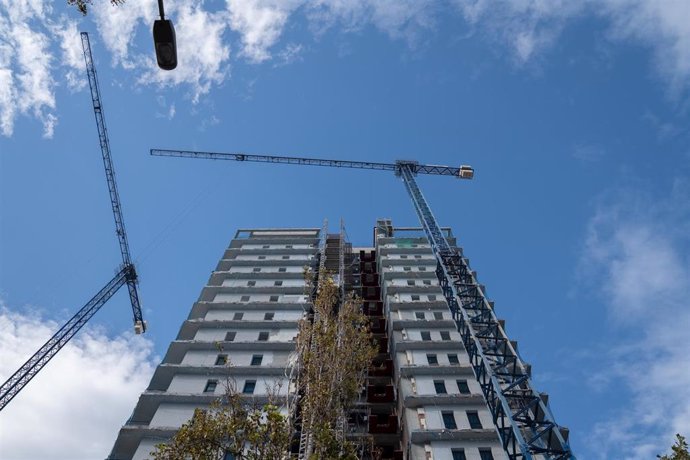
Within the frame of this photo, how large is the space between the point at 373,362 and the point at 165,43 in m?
39.6

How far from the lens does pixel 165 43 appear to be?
7.23m

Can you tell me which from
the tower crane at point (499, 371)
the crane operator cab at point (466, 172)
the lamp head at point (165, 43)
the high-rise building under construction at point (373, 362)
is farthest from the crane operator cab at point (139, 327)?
the lamp head at point (165, 43)

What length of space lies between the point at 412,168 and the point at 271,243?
2260 cm

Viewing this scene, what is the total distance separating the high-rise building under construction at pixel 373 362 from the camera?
30766mm

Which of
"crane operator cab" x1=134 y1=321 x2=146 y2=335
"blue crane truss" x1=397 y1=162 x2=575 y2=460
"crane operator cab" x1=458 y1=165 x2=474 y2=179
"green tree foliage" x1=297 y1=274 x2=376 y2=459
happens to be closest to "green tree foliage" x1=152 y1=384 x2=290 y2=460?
"green tree foliage" x1=297 y1=274 x2=376 y2=459

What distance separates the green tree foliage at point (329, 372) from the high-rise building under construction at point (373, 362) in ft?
7.07

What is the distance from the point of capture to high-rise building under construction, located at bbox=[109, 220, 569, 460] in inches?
1211

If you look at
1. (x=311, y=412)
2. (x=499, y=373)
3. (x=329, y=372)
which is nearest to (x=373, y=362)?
(x=499, y=373)

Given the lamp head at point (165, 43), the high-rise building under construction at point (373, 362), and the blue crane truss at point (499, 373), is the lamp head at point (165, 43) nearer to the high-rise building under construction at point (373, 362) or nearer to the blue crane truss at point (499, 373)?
the high-rise building under construction at point (373, 362)

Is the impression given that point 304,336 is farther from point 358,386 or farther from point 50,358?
point 50,358

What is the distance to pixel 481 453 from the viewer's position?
30.0 meters

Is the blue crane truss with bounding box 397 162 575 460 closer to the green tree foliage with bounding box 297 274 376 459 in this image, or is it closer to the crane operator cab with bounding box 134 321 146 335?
the green tree foliage with bounding box 297 274 376 459

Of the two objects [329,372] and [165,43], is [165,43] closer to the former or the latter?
[165,43]

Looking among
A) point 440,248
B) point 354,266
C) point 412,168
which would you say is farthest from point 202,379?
point 412,168
